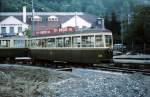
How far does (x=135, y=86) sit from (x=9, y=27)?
75.9 m

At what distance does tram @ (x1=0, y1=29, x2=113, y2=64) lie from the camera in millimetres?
30172

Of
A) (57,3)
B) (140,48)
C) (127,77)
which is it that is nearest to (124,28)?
(140,48)

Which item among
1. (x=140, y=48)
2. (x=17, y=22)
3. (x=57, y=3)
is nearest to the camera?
(x=140, y=48)

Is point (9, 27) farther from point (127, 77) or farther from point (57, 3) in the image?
point (127, 77)

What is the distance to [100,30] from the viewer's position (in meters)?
30.4

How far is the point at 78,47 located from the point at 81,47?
1.37ft

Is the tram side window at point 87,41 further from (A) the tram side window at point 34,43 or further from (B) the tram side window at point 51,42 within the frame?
(A) the tram side window at point 34,43

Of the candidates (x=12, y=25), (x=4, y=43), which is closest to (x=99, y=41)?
(x=4, y=43)

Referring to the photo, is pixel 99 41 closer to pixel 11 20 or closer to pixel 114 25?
pixel 114 25

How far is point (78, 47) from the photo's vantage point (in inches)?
1240

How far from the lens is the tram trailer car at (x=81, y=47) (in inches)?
1187

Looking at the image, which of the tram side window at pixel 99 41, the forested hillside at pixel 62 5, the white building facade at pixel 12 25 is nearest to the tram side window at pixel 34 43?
the tram side window at pixel 99 41

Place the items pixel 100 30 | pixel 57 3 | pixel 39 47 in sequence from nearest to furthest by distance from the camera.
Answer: pixel 100 30 < pixel 39 47 < pixel 57 3

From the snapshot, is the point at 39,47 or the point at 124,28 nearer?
the point at 39,47
